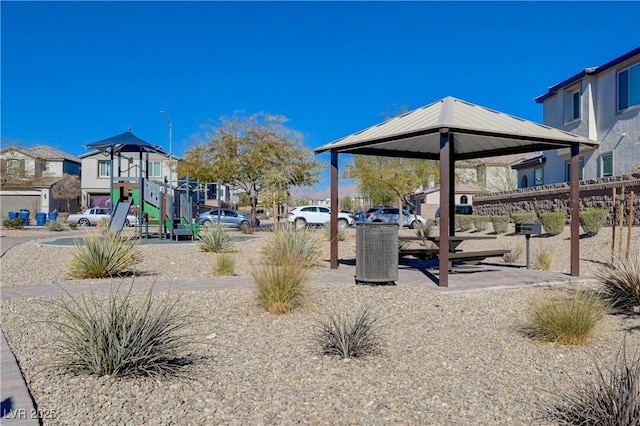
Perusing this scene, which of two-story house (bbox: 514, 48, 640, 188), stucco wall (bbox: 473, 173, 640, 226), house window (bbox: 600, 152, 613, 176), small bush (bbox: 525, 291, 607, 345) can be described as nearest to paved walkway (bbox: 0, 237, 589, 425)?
small bush (bbox: 525, 291, 607, 345)

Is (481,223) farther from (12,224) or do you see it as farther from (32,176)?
(32,176)

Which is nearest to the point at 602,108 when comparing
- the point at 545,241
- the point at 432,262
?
the point at 545,241

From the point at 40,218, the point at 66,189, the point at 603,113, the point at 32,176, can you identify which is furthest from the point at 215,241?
the point at 66,189

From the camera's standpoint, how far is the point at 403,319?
760cm

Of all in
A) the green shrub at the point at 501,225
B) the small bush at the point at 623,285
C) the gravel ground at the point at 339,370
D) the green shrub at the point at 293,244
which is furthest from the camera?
the green shrub at the point at 501,225

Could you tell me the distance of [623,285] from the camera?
841 cm

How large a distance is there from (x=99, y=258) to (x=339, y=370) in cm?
732

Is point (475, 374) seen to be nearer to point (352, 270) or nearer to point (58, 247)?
point (352, 270)

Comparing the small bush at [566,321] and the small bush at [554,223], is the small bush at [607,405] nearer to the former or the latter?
the small bush at [566,321]

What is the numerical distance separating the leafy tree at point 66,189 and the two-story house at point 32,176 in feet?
1.58

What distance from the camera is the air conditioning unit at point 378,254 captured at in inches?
384

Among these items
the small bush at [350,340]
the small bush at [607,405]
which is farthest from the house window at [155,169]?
the small bush at [607,405]

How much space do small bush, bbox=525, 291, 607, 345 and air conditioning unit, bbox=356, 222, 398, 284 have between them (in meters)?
3.11

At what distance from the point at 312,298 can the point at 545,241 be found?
48.3 ft
